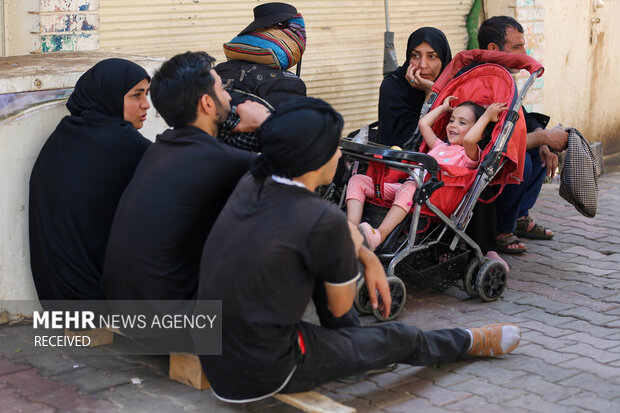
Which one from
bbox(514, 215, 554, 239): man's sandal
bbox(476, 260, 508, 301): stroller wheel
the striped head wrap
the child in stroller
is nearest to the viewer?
the child in stroller

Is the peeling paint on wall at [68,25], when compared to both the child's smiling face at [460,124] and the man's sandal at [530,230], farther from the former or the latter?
the man's sandal at [530,230]

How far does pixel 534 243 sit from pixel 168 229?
346 centimetres

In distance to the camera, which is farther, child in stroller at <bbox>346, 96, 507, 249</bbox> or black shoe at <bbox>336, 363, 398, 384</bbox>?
child in stroller at <bbox>346, 96, 507, 249</bbox>

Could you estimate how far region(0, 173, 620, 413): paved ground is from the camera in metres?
3.63

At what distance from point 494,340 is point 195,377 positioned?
142 centimetres

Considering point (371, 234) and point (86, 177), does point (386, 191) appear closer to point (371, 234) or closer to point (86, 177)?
point (371, 234)

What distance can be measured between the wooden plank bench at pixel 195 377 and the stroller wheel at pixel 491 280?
1.77m

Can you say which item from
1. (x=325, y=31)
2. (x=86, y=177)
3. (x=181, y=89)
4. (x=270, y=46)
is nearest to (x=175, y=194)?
(x=181, y=89)

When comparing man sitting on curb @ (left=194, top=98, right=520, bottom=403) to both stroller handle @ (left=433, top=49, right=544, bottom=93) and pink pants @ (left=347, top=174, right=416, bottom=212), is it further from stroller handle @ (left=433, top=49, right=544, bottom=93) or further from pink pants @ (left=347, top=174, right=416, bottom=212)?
stroller handle @ (left=433, top=49, right=544, bottom=93)

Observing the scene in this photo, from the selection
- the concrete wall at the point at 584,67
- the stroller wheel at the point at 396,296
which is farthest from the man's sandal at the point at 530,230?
the concrete wall at the point at 584,67

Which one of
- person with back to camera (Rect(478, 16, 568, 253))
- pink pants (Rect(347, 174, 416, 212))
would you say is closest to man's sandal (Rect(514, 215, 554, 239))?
person with back to camera (Rect(478, 16, 568, 253))

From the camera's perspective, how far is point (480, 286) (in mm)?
4922

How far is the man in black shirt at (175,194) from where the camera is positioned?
366 centimetres

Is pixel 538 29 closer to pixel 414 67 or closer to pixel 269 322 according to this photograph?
pixel 414 67
